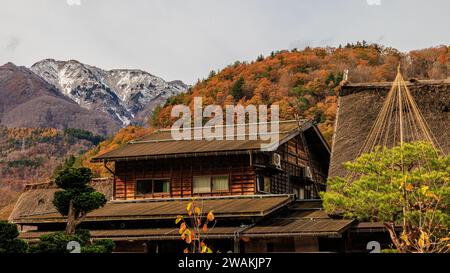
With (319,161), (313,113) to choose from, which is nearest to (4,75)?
(313,113)

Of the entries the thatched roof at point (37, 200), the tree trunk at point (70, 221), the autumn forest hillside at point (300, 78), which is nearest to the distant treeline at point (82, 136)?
the autumn forest hillside at point (300, 78)

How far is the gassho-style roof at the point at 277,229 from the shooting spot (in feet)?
63.8

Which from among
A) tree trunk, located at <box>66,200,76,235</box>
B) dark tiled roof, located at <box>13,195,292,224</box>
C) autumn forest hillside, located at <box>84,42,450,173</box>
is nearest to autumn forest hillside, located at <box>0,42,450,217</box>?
autumn forest hillside, located at <box>84,42,450,173</box>

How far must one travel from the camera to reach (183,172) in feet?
87.1

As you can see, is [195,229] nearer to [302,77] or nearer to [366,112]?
[366,112]

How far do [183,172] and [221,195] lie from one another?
218 cm

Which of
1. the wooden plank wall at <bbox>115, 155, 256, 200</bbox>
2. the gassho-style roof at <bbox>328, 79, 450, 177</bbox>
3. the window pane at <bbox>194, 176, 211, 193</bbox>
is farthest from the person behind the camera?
the window pane at <bbox>194, 176, 211, 193</bbox>

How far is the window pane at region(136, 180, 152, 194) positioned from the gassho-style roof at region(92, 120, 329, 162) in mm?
1274

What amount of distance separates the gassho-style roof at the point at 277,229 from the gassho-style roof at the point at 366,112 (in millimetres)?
2351

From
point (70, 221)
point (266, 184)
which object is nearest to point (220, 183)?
A: point (266, 184)

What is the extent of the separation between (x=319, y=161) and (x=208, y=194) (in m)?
9.99

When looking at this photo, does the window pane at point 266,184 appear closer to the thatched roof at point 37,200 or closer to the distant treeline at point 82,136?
the thatched roof at point 37,200

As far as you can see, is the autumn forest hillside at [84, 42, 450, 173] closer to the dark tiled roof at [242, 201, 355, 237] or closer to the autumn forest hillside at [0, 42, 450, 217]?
the autumn forest hillside at [0, 42, 450, 217]

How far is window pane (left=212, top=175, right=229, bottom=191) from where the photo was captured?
2575 centimetres
